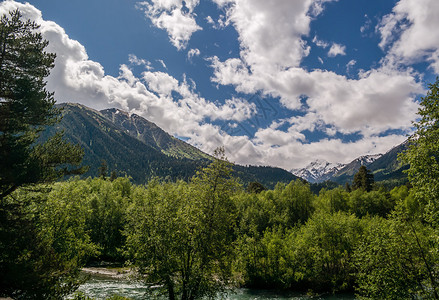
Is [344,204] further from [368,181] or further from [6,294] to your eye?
[6,294]

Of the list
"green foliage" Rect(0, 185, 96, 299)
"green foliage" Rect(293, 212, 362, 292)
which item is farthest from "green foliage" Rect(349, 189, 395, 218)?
"green foliage" Rect(0, 185, 96, 299)

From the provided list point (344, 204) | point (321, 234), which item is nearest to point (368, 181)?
point (344, 204)

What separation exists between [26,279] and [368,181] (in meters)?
130

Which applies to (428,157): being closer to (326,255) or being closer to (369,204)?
(326,255)

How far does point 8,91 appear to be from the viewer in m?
19.4

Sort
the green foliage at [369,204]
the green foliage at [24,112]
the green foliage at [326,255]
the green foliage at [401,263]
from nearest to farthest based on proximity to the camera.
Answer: the green foliage at [24,112] → the green foliage at [401,263] → the green foliage at [326,255] → the green foliage at [369,204]

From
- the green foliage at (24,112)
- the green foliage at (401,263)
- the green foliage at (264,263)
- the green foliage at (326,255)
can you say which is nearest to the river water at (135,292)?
the green foliage at (264,263)

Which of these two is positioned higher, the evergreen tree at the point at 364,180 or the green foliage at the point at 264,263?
the evergreen tree at the point at 364,180

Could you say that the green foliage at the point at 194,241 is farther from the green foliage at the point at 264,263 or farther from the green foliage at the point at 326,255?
the green foliage at the point at 326,255

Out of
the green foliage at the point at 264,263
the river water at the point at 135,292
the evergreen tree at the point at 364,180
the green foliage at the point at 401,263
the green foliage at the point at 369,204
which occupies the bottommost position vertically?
the river water at the point at 135,292

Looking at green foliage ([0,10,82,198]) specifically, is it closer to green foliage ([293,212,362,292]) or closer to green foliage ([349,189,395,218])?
green foliage ([293,212,362,292])

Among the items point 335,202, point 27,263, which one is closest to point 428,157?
point 27,263

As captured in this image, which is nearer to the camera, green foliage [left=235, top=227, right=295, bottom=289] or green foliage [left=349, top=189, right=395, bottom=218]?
green foliage [left=235, top=227, right=295, bottom=289]

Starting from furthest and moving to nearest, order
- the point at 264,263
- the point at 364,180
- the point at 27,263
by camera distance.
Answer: the point at 364,180
the point at 264,263
the point at 27,263
